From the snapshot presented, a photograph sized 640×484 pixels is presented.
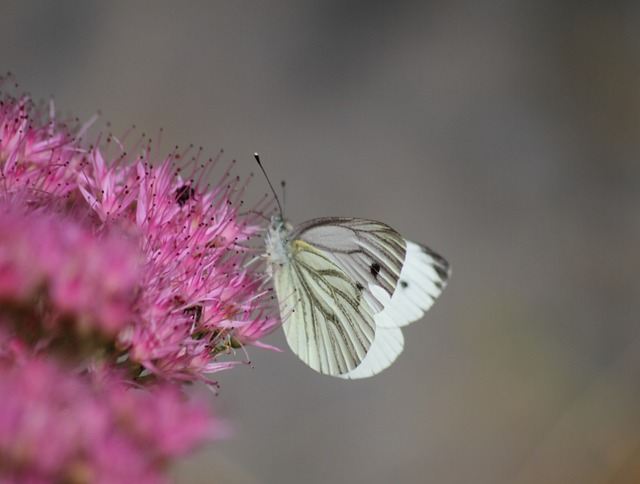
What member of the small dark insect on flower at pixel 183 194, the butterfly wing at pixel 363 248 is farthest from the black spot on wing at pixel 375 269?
the small dark insect on flower at pixel 183 194

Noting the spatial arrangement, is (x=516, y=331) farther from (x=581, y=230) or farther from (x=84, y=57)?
(x=84, y=57)

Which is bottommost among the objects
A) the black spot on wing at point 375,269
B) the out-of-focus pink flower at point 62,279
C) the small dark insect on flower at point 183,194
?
the out-of-focus pink flower at point 62,279

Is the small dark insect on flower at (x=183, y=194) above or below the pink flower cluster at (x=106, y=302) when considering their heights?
above

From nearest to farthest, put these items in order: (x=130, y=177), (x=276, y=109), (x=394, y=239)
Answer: (x=130, y=177)
(x=394, y=239)
(x=276, y=109)

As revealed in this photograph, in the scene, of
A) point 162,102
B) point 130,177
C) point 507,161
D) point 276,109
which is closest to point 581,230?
point 507,161

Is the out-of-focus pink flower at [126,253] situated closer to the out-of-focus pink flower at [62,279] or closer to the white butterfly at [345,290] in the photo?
the out-of-focus pink flower at [62,279]

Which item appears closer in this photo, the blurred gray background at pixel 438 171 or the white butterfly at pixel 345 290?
the white butterfly at pixel 345 290

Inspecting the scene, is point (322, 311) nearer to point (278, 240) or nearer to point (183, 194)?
point (278, 240)

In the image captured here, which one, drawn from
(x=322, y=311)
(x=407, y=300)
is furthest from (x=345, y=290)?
(x=407, y=300)
